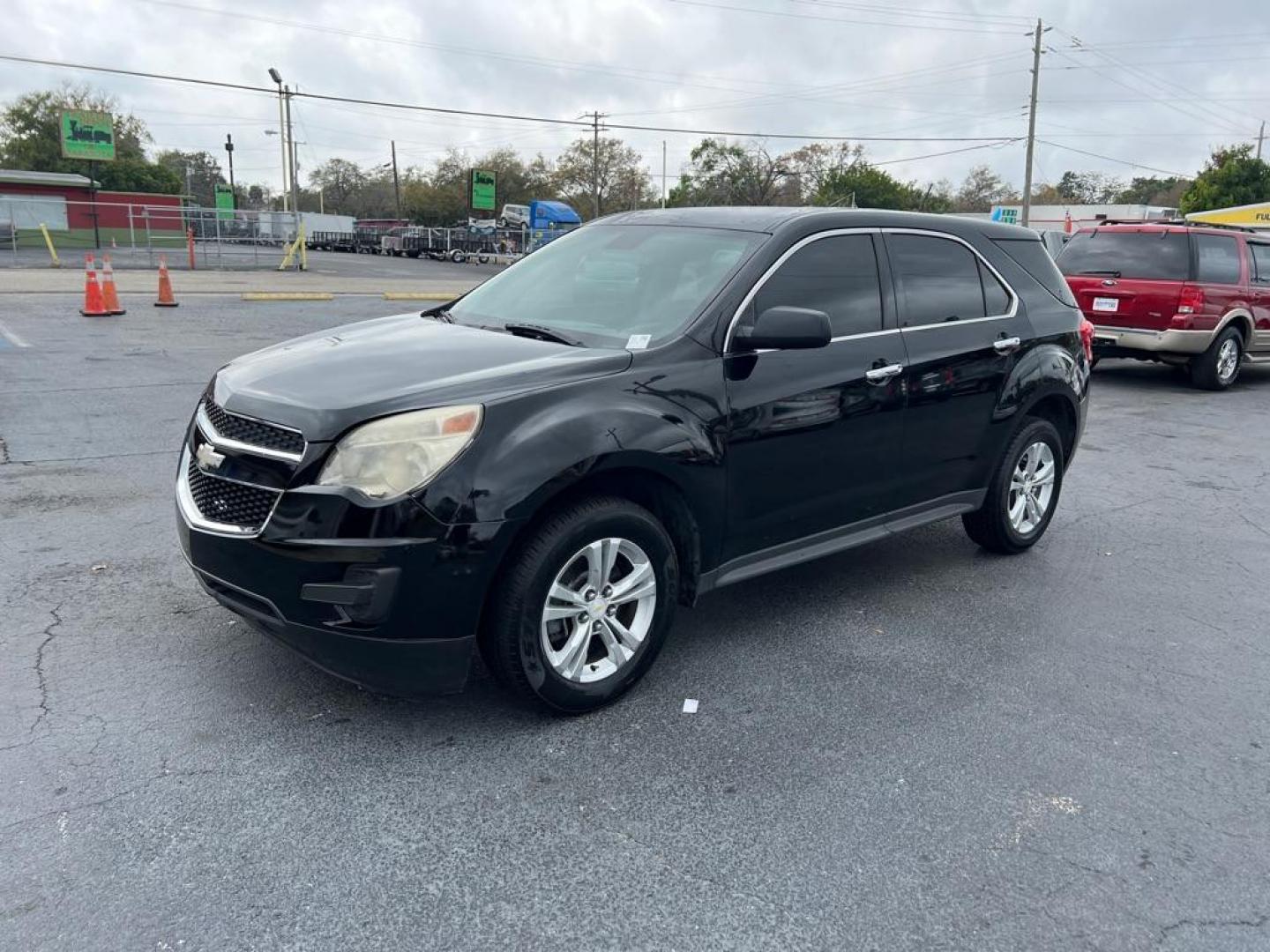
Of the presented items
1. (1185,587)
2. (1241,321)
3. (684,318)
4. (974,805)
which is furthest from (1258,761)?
(1241,321)

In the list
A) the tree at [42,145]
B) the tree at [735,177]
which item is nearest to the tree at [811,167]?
the tree at [735,177]

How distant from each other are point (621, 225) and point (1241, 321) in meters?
11.0

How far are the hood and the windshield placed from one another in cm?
27

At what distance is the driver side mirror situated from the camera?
380 cm

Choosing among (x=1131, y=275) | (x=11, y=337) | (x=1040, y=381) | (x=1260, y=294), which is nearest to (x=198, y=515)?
(x=1040, y=381)

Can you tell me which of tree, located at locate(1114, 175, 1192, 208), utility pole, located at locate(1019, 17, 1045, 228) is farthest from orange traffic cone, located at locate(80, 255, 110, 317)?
tree, located at locate(1114, 175, 1192, 208)

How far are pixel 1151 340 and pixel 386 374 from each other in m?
11.1

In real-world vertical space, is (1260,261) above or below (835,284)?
above

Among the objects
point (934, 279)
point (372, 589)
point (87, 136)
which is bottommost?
point (372, 589)

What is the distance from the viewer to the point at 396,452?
319 centimetres

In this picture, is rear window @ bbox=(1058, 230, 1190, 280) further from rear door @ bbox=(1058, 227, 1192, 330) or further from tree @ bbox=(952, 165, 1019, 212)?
tree @ bbox=(952, 165, 1019, 212)

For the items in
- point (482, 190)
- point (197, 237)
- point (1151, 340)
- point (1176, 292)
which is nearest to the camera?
point (1176, 292)

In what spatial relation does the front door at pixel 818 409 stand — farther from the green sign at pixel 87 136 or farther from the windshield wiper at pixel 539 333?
the green sign at pixel 87 136

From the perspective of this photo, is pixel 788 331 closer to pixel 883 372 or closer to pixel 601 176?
pixel 883 372
